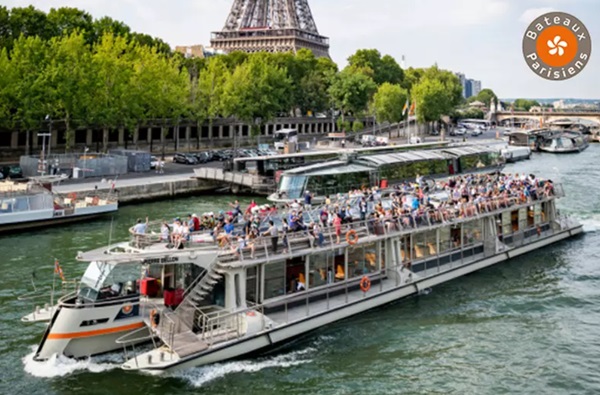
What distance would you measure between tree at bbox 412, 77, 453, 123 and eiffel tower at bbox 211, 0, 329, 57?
43.2 metres

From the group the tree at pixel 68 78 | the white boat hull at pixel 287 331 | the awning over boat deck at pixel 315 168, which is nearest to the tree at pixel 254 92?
the tree at pixel 68 78

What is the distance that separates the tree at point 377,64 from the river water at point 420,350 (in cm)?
11505

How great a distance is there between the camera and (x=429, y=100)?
12175 cm

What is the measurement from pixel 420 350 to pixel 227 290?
6.55 metres

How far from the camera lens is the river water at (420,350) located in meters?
18.9

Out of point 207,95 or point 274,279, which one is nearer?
point 274,279

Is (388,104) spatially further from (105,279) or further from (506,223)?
(105,279)

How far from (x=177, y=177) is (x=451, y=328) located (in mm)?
38006

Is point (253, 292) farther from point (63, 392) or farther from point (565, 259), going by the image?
point (565, 259)

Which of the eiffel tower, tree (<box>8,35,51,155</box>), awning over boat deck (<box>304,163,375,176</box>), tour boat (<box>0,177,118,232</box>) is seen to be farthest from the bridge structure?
tour boat (<box>0,177,118,232</box>)

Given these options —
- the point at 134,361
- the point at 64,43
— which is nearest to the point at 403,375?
→ the point at 134,361

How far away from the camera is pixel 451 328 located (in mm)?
23766

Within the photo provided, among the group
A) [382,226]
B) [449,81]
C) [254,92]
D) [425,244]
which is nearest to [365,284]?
[382,226]

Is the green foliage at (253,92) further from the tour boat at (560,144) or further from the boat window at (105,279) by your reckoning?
the boat window at (105,279)
